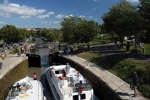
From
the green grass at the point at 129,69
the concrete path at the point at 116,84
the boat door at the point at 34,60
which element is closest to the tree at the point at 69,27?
the boat door at the point at 34,60

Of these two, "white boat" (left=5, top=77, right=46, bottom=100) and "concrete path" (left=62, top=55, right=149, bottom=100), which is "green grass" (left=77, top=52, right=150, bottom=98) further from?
"white boat" (left=5, top=77, right=46, bottom=100)

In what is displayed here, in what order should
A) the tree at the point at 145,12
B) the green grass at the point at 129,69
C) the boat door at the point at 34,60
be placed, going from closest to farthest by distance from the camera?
the green grass at the point at 129,69 < the tree at the point at 145,12 < the boat door at the point at 34,60

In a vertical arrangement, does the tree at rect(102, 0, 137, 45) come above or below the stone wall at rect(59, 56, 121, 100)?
above

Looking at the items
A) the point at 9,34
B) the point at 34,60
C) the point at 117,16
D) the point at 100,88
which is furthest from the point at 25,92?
the point at 9,34

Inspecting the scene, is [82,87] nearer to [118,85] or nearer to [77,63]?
[118,85]

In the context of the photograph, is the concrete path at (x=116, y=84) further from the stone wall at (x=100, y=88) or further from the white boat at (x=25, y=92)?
the white boat at (x=25, y=92)

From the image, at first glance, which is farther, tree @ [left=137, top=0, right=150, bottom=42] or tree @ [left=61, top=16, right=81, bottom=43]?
tree @ [left=61, top=16, right=81, bottom=43]

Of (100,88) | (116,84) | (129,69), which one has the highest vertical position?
(129,69)

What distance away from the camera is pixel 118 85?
1591 centimetres

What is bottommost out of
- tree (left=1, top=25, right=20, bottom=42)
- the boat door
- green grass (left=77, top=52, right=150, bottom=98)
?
the boat door

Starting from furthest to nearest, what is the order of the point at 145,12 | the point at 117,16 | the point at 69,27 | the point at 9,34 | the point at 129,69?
the point at 9,34
the point at 69,27
the point at 117,16
the point at 145,12
the point at 129,69

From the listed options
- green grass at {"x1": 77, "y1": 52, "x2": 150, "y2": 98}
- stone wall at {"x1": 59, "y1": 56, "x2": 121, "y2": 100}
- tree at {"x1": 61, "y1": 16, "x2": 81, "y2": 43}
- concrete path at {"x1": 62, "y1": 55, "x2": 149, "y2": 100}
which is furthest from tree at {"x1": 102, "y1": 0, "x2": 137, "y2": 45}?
concrete path at {"x1": 62, "y1": 55, "x2": 149, "y2": 100}

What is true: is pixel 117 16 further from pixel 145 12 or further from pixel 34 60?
pixel 34 60

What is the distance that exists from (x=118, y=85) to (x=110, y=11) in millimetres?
25103
